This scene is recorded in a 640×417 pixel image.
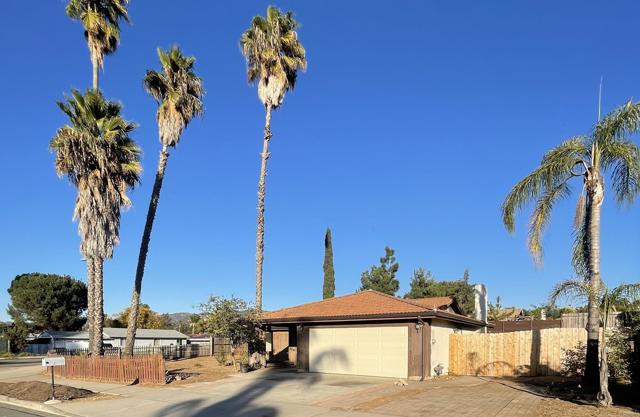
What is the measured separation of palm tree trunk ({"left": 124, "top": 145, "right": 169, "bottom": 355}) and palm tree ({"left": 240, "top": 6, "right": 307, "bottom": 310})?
5388mm

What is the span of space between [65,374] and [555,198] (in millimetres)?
21464

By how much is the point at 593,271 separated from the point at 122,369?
16992 mm

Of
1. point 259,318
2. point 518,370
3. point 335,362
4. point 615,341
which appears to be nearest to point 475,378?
point 518,370

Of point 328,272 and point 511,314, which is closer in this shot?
point 328,272

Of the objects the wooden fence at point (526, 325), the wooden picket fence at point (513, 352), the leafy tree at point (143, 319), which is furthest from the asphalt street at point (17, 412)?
the leafy tree at point (143, 319)

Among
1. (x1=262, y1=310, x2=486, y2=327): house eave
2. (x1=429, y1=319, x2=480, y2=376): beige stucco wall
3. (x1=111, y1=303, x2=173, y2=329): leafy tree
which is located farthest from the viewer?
(x1=111, y1=303, x2=173, y2=329): leafy tree

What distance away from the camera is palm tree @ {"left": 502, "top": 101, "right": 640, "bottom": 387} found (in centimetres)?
1409

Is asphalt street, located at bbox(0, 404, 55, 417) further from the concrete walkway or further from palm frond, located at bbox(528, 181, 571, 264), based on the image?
palm frond, located at bbox(528, 181, 571, 264)

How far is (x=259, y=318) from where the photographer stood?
24797mm

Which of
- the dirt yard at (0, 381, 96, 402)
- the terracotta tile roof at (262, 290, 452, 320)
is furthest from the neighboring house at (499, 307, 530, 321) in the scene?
the dirt yard at (0, 381, 96, 402)

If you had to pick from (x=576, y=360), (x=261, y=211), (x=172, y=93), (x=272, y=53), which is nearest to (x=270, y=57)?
(x=272, y=53)

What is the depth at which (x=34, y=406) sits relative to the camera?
50.1ft

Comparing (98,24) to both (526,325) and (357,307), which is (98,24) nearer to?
(357,307)

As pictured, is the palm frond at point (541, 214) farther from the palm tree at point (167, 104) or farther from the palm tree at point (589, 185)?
the palm tree at point (167, 104)
